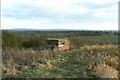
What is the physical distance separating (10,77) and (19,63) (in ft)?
4.87

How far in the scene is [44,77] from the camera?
5211mm

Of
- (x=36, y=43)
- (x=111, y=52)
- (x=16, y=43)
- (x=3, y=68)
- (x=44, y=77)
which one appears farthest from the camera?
(x=36, y=43)

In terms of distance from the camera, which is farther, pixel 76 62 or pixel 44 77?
pixel 76 62

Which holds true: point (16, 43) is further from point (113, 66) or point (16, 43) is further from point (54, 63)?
point (113, 66)

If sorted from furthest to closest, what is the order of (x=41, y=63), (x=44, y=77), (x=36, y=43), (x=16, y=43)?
(x=36, y=43), (x=16, y=43), (x=41, y=63), (x=44, y=77)

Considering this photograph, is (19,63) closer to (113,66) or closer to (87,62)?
(87,62)

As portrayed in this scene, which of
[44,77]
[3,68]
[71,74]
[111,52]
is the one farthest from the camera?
[111,52]

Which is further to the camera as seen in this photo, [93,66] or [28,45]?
[28,45]

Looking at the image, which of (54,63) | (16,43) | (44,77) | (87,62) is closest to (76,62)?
(87,62)

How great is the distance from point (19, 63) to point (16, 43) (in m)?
10.5

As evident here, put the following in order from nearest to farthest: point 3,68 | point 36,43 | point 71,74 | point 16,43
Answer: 1. point 71,74
2. point 3,68
3. point 16,43
4. point 36,43

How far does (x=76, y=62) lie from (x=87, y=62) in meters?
0.49

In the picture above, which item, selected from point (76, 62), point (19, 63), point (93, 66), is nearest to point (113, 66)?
point (93, 66)

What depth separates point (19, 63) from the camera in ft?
22.4
